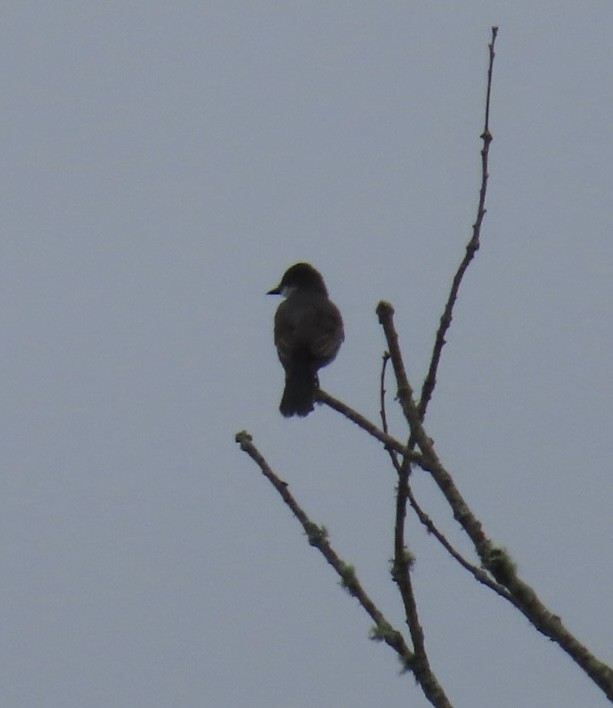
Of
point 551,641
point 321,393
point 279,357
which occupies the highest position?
point 279,357

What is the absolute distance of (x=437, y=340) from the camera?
3.70 metres

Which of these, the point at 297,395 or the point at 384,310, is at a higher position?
the point at 297,395

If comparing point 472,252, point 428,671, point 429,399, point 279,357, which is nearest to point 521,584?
point 428,671

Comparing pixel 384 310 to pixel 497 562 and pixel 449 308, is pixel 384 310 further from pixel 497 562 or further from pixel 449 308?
pixel 497 562

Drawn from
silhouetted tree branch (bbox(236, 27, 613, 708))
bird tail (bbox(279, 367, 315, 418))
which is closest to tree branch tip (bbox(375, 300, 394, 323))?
silhouetted tree branch (bbox(236, 27, 613, 708))

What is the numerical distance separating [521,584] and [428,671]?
544 mm

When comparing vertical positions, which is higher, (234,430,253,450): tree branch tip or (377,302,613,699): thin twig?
(234,430,253,450): tree branch tip

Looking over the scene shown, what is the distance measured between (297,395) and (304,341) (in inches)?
32.7

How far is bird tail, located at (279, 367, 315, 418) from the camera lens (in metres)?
8.45

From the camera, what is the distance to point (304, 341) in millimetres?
9359

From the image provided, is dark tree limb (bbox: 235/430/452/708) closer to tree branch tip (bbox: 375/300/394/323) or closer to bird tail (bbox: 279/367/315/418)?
tree branch tip (bbox: 375/300/394/323)

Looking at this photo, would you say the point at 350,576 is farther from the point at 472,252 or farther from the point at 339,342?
the point at 339,342

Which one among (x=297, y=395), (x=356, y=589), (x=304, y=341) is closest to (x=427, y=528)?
(x=356, y=589)

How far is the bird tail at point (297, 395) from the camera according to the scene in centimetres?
845
